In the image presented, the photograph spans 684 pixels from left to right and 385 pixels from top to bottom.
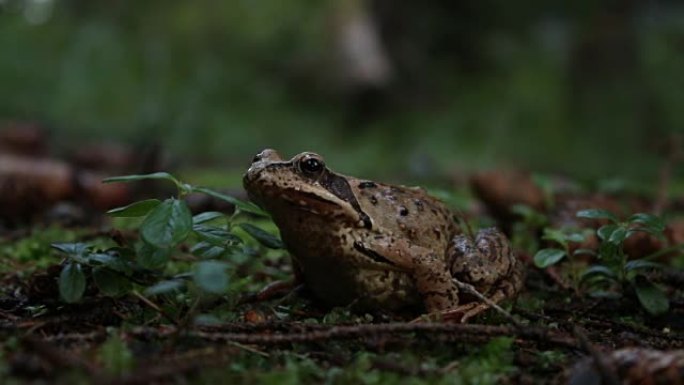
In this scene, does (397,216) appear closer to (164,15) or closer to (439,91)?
(439,91)

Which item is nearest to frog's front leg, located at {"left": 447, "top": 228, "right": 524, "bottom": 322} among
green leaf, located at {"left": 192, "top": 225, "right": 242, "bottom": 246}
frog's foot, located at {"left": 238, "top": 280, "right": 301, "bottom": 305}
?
frog's foot, located at {"left": 238, "top": 280, "right": 301, "bottom": 305}

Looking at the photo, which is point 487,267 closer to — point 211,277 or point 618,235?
point 618,235

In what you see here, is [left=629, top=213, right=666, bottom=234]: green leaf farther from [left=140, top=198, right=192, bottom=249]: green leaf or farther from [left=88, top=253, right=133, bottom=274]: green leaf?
[left=88, top=253, right=133, bottom=274]: green leaf

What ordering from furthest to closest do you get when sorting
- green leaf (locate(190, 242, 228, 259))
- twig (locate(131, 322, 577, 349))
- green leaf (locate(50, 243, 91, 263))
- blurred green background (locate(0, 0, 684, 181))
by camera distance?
1. blurred green background (locate(0, 0, 684, 181))
2. green leaf (locate(190, 242, 228, 259))
3. green leaf (locate(50, 243, 91, 263))
4. twig (locate(131, 322, 577, 349))

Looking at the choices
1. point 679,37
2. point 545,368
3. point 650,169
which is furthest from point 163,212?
point 679,37

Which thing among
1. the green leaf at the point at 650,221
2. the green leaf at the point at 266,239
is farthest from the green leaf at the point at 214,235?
the green leaf at the point at 650,221
